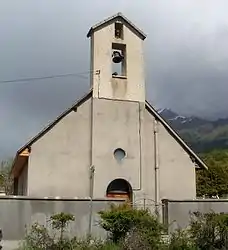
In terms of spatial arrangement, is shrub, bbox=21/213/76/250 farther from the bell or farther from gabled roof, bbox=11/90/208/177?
the bell

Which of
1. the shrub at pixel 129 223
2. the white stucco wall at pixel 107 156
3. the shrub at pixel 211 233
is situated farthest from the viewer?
the white stucco wall at pixel 107 156

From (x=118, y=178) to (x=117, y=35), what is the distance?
7878 mm

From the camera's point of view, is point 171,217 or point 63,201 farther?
point 171,217

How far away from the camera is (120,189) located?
2591 centimetres

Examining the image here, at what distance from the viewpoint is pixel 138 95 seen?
2686 centimetres

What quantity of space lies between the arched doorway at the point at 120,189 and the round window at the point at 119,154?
3.69ft

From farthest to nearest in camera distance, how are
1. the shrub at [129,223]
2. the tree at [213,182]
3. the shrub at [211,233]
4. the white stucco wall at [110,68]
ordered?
the tree at [213,182] < the white stucco wall at [110,68] < the shrub at [211,233] < the shrub at [129,223]

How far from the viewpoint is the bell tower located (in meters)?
26.4

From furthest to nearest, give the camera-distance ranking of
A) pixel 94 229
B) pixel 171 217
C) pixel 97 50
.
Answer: pixel 97 50
pixel 171 217
pixel 94 229

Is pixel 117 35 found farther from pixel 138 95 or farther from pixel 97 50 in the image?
pixel 138 95

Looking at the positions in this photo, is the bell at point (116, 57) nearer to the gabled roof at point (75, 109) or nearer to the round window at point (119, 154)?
the gabled roof at point (75, 109)

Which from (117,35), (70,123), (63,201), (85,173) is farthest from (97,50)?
(63,201)

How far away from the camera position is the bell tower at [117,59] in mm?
26406

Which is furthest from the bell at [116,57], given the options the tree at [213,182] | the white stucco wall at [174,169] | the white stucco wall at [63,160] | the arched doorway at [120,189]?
the tree at [213,182]
